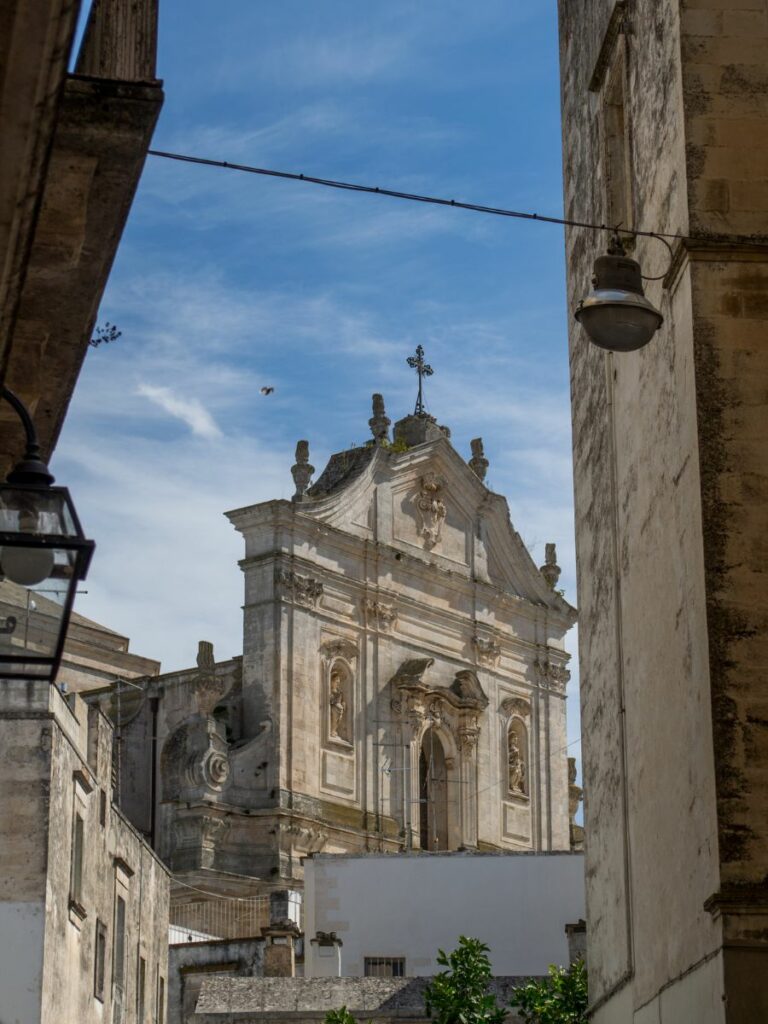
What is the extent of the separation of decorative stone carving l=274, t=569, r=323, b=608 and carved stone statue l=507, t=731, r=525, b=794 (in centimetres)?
717

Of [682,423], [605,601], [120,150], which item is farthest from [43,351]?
[605,601]

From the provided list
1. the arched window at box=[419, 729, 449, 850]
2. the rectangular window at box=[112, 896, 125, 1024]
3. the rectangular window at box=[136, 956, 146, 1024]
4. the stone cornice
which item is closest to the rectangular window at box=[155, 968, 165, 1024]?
the rectangular window at box=[136, 956, 146, 1024]

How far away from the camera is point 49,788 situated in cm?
2353

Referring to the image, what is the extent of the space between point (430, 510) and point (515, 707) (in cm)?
524

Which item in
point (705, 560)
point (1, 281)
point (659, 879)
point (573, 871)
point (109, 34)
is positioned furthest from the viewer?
point (573, 871)

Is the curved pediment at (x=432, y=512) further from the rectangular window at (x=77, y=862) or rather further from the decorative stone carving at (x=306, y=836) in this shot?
the rectangular window at (x=77, y=862)

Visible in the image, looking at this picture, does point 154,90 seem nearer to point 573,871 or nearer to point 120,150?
point 120,150

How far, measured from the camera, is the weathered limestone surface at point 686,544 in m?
11.2

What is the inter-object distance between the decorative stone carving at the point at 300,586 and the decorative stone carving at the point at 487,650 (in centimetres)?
553

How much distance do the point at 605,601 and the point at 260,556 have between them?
3033cm

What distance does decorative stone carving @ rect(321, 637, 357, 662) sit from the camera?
150 ft

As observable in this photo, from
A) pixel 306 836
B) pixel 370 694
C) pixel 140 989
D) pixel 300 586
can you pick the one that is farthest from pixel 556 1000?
pixel 370 694

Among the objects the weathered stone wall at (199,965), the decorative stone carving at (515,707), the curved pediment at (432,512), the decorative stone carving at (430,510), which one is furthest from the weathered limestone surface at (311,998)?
the decorative stone carving at (515,707)

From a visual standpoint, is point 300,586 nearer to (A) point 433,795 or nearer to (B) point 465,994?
(A) point 433,795
